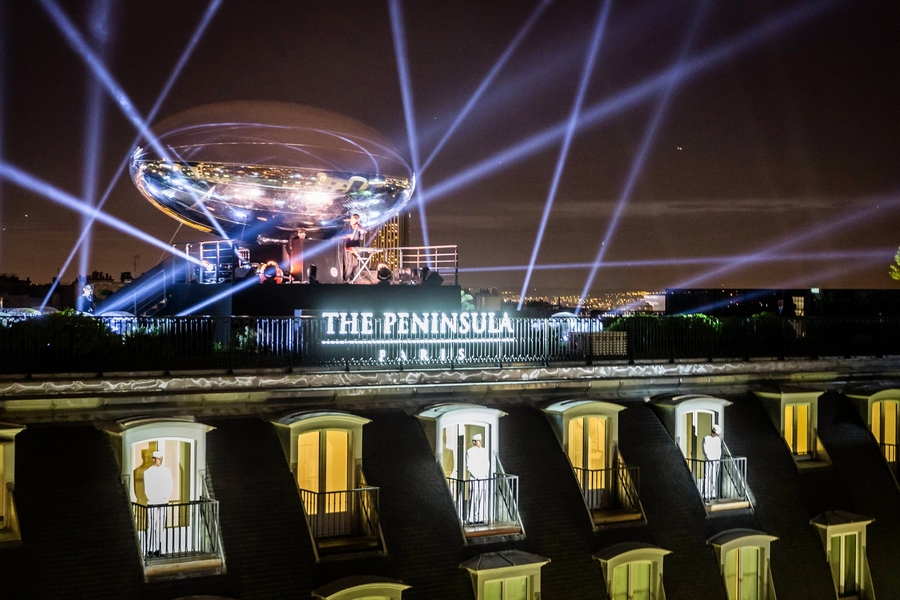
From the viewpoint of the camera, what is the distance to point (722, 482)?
21.9m

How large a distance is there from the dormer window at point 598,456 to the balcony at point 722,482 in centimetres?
192

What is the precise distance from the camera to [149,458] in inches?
649

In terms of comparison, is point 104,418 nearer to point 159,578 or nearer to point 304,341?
point 159,578

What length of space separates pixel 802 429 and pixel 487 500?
9.87m

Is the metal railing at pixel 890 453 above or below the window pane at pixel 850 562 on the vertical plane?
above

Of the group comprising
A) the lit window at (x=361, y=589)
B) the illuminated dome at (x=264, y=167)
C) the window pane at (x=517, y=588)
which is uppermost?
the illuminated dome at (x=264, y=167)

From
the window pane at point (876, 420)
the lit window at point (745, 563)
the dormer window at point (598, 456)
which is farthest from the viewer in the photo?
the window pane at point (876, 420)

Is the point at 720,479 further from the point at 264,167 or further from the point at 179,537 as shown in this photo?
the point at 264,167

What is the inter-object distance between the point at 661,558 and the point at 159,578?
34.6 feet

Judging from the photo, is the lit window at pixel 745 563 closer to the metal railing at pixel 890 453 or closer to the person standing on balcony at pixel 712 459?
the person standing on balcony at pixel 712 459

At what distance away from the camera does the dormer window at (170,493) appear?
1583 centimetres

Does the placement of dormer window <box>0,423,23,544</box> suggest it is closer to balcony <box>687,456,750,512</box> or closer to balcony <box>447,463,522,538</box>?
balcony <box>447,463,522,538</box>

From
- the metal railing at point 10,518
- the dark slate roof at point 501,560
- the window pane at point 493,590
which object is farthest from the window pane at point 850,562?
the metal railing at point 10,518

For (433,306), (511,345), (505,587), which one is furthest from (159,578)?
(433,306)
